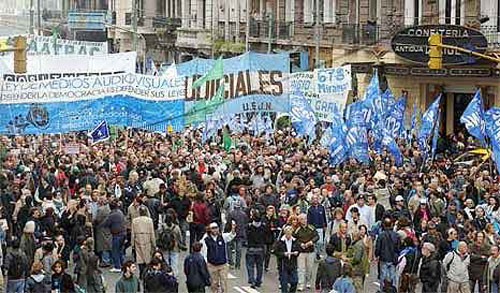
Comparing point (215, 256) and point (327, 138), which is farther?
point (327, 138)

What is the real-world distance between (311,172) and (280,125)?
564 inches

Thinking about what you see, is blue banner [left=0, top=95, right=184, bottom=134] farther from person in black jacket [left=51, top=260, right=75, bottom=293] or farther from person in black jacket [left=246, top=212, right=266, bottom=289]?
person in black jacket [left=51, top=260, right=75, bottom=293]

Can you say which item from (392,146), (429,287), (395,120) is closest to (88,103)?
(395,120)

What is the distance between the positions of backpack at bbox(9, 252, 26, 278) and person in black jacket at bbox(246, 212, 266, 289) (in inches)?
160

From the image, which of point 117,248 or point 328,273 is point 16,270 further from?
point 328,273

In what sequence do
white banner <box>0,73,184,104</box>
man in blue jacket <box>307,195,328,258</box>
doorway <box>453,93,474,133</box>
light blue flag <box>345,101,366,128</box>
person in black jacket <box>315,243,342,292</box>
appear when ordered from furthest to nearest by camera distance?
doorway <box>453,93,474,133</box> → white banner <box>0,73,184,104</box> → light blue flag <box>345,101,366,128</box> → man in blue jacket <box>307,195,328,258</box> → person in black jacket <box>315,243,342,292</box>

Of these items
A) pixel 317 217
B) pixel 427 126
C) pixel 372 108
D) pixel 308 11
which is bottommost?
pixel 317 217

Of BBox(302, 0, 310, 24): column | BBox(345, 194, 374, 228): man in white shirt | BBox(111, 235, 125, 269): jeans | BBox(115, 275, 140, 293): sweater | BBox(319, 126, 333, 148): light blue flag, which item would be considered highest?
BBox(302, 0, 310, 24): column

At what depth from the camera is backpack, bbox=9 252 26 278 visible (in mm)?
18328

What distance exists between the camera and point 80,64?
122 ft

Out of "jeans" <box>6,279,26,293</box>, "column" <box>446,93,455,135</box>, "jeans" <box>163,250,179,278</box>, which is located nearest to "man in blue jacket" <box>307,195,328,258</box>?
"jeans" <box>163,250,179,278</box>

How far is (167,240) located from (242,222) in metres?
1.92

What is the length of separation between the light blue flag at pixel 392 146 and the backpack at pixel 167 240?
32.8 ft

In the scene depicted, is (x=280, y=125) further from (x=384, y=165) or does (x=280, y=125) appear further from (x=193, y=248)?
(x=193, y=248)
